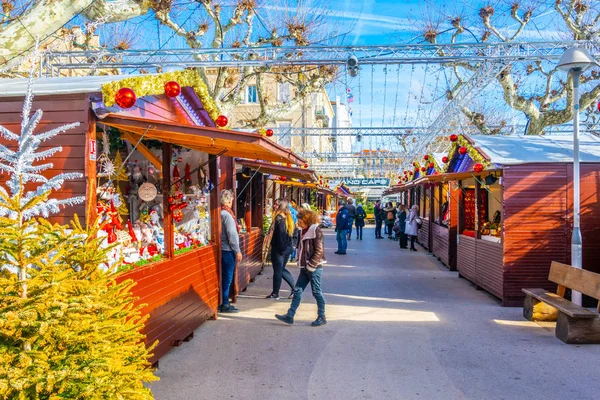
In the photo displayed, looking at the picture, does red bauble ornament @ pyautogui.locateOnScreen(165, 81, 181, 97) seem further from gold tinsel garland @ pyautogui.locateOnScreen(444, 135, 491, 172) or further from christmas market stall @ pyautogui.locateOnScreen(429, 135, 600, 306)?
gold tinsel garland @ pyautogui.locateOnScreen(444, 135, 491, 172)

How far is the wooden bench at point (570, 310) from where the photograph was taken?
22.7 feet

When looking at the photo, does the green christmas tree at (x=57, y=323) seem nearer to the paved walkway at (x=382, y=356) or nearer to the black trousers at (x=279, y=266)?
the paved walkway at (x=382, y=356)

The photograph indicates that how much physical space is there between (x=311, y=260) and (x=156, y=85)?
3272mm

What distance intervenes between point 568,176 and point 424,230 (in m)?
12.3

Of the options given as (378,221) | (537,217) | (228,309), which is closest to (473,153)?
(537,217)

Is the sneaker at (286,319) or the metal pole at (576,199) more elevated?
the metal pole at (576,199)

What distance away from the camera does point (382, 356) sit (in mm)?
6434

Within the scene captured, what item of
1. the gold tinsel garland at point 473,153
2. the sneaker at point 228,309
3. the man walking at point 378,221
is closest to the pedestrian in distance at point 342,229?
the gold tinsel garland at point 473,153

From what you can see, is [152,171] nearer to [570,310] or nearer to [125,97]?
[125,97]

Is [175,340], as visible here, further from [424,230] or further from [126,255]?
[424,230]

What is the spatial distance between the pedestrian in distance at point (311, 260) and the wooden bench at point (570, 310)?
10.2ft

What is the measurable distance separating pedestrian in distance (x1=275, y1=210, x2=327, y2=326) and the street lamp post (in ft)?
12.6

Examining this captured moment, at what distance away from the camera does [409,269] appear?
1480 centimetres

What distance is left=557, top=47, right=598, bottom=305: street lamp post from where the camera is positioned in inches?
326
